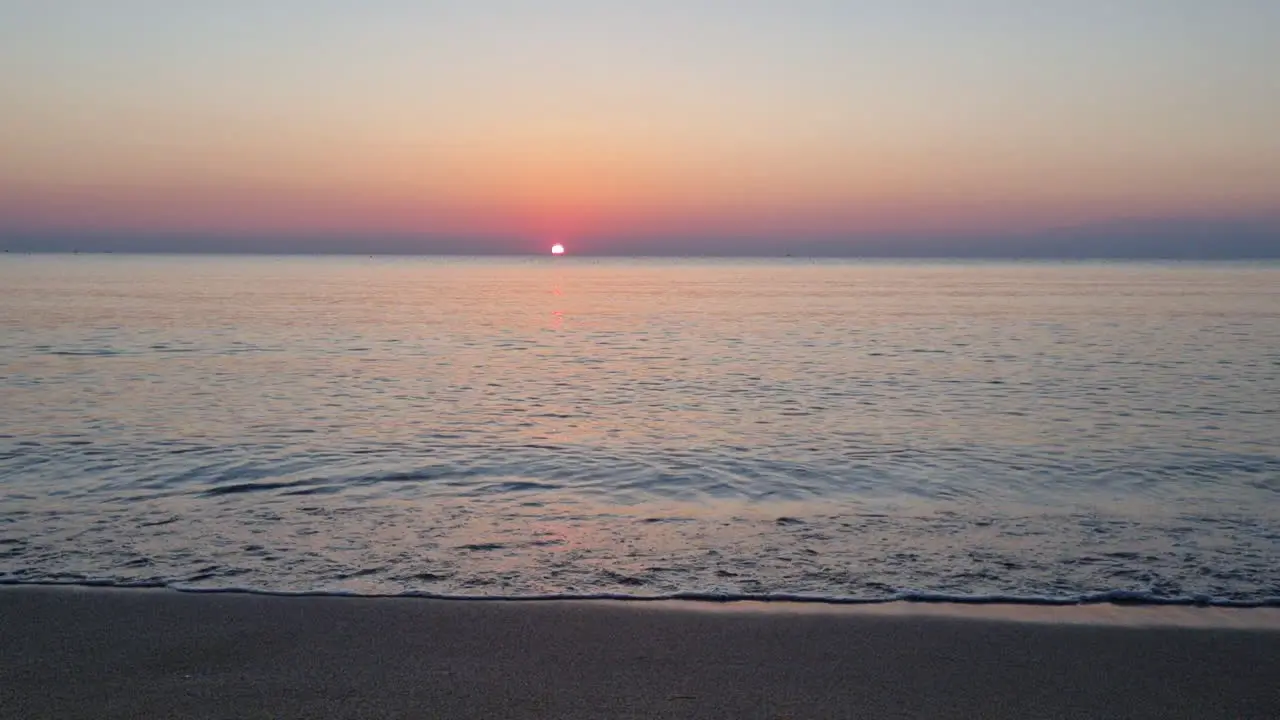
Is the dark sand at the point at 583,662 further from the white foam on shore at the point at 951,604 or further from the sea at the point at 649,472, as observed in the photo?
the sea at the point at 649,472

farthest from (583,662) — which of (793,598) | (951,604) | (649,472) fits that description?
(649,472)

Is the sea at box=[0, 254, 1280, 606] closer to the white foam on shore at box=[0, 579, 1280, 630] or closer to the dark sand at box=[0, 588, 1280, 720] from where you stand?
the white foam on shore at box=[0, 579, 1280, 630]

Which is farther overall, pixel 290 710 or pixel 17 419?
pixel 17 419

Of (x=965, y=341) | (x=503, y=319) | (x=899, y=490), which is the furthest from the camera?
(x=503, y=319)

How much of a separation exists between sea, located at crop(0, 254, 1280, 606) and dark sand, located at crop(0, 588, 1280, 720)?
72 centimetres

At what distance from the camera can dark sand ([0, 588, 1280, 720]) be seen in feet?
19.1

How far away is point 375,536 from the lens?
33.4 feet

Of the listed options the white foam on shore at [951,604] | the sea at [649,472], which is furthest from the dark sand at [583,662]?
the sea at [649,472]

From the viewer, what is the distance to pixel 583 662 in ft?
21.4

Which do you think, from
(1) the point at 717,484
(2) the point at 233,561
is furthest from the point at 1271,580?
(2) the point at 233,561

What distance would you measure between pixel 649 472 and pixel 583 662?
24.0 ft

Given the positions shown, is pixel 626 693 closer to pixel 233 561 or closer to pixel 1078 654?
pixel 1078 654

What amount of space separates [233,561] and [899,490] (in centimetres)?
804

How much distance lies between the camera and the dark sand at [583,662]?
5.83 metres
